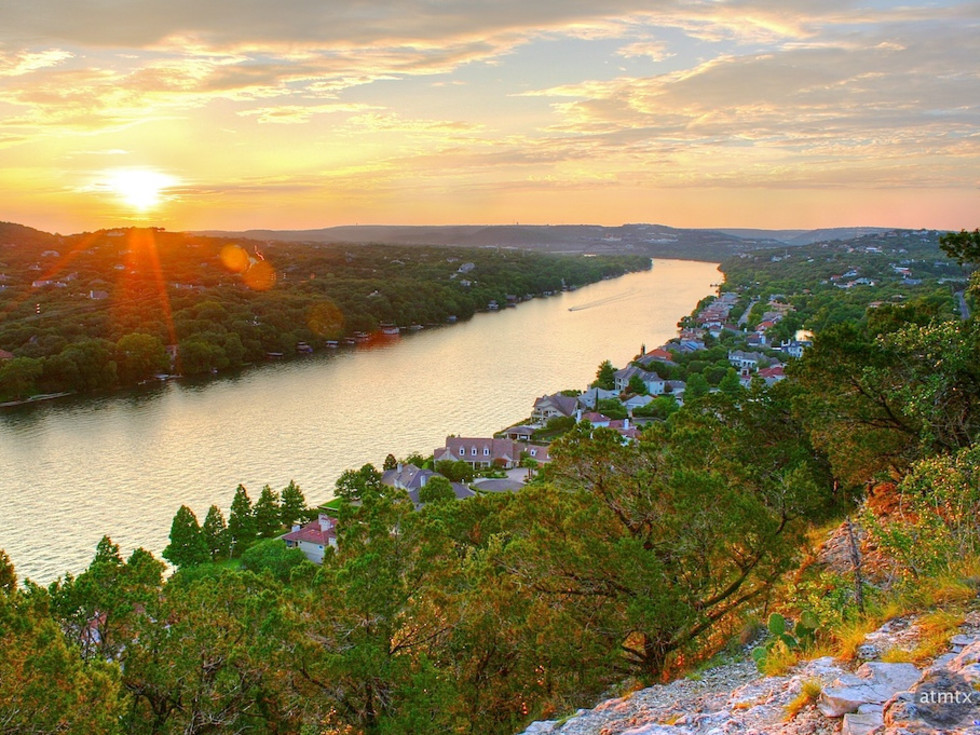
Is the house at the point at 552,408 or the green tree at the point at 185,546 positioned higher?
the house at the point at 552,408

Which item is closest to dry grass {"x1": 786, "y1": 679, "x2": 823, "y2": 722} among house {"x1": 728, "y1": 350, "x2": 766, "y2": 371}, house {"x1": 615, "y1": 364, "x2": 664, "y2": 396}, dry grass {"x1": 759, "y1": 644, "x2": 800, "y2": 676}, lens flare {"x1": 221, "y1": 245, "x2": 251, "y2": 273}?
dry grass {"x1": 759, "y1": 644, "x2": 800, "y2": 676}

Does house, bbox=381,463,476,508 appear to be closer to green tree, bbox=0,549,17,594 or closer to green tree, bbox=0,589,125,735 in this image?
green tree, bbox=0,549,17,594

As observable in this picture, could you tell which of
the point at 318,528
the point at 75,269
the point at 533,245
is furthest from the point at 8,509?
the point at 533,245

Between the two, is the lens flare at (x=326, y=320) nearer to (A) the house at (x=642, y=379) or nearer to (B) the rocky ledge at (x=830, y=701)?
(A) the house at (x=642, y=379)

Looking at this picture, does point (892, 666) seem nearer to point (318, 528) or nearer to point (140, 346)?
point (318, 528)

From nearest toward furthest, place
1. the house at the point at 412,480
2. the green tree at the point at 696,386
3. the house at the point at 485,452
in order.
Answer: the house at the point at 412,480
the house at the point at 485,452
the green tree at the point at 696,386

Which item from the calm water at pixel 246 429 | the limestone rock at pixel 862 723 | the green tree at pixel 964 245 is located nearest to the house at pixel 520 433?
the calm water at pixel 246 429
